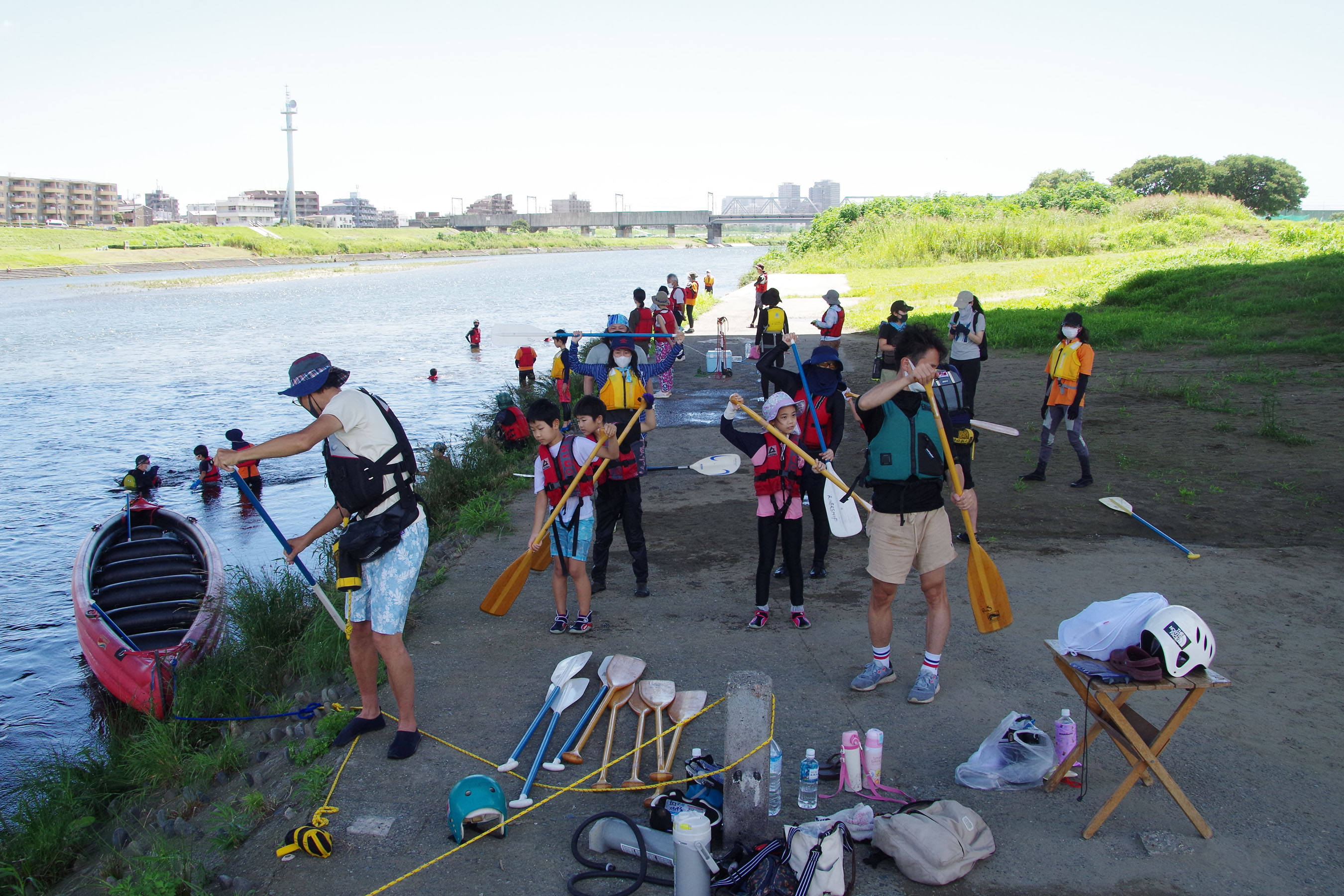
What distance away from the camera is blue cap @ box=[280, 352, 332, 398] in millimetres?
4637

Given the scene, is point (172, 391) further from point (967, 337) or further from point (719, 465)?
point (719, 465)

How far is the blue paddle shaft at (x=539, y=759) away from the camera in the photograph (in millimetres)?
4391

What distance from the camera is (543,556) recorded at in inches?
249

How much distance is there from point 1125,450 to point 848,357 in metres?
8.41

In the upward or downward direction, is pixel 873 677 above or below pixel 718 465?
below

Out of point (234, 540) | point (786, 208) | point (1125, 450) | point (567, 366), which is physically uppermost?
→ point (786, 208)

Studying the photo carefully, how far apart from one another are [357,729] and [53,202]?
161 meters

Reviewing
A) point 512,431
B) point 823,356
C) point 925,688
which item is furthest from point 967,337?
point 512,431

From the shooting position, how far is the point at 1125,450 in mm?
10867

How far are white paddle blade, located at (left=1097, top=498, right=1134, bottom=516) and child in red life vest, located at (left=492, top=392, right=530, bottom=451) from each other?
7.94 metres

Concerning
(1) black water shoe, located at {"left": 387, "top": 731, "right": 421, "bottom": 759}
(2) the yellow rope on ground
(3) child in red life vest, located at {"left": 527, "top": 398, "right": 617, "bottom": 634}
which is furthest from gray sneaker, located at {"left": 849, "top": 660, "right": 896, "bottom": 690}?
(1) black water shoe, located at {"left": 387, "top": 731, "right": 421, "bottom": 759}

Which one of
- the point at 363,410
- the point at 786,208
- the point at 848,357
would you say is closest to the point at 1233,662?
the point at 363,410

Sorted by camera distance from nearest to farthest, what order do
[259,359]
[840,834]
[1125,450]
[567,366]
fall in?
[840,834]
[1125,450]
[567,366]
[259,359]

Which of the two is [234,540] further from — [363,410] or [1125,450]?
[1125,450]
